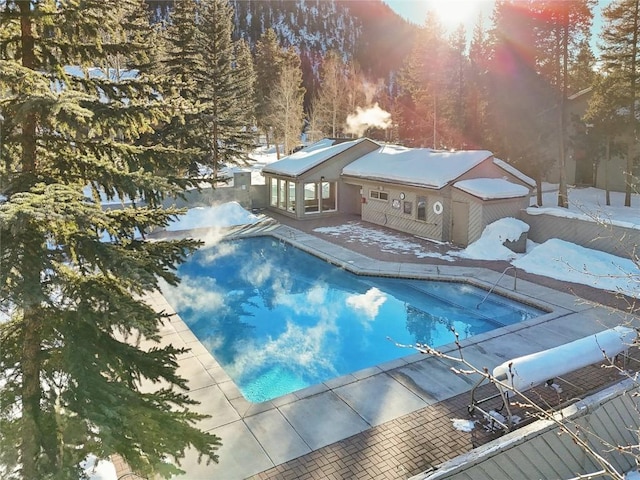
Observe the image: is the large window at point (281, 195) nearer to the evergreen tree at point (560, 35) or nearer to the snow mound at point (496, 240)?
the snow mound at point (496, 240)

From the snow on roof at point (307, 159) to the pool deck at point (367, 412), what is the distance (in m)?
11.9

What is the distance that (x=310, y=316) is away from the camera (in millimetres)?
12547

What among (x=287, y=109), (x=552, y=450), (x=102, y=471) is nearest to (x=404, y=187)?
(x=552, y=450)

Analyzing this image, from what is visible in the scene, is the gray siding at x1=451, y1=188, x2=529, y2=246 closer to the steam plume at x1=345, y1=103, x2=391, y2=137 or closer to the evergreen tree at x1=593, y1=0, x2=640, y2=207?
the evergreen tree at x1=593, y1=0, x2=640, y2=207

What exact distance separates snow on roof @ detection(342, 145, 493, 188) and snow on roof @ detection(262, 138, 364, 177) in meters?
0.96

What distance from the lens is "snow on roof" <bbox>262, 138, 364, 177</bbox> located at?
70.5 ft

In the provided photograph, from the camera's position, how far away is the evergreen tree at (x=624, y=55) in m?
21.2

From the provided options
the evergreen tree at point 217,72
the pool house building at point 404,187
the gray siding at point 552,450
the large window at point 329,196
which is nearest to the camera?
the gray siding at point 552,450

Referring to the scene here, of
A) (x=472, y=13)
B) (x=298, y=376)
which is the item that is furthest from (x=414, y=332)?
(x=472, y=13)

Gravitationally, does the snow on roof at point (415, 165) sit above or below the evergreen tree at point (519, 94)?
below

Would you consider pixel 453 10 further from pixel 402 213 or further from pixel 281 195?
pixel 402 213

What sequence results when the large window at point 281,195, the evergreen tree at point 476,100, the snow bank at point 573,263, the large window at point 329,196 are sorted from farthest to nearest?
the evergreen tree at point 476,100
the large window at point 281,195
the large window at point 329,196
the snow bank at point 573,263

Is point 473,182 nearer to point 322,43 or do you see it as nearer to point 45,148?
point 45,148

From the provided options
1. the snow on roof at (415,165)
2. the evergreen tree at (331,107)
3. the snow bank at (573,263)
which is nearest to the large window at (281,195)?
the snow on roof at (415,165)
